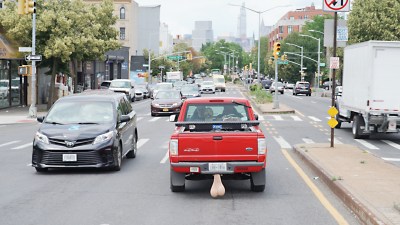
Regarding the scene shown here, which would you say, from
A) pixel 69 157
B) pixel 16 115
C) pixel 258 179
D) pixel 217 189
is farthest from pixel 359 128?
pixel 16 115

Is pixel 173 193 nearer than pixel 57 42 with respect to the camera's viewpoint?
Yes

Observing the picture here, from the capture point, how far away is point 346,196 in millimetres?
9938

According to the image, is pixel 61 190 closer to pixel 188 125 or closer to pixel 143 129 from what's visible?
pixel 188 125

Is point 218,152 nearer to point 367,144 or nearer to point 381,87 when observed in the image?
point 367,144

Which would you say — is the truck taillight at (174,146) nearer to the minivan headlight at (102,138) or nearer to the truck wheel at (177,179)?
the truck wheel at (177,179)

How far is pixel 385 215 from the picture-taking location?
8.23 meters

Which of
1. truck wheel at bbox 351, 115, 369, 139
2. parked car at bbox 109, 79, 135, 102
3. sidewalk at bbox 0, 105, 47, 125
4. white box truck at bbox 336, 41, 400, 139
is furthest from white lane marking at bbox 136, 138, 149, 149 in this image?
parked car at bbox 109, 79, 135, 102

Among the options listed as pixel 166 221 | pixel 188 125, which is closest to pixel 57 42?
pixel 188 125

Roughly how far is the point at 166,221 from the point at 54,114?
6.49 meters

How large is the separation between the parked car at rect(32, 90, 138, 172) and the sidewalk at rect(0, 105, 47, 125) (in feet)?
55.8

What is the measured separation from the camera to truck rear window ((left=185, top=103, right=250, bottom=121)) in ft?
38.3

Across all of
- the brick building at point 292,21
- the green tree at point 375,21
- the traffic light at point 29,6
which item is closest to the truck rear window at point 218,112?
the traffic light at point 29,6

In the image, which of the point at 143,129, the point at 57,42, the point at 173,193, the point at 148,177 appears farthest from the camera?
the point at 57,42

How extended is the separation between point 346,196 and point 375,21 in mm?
41447
